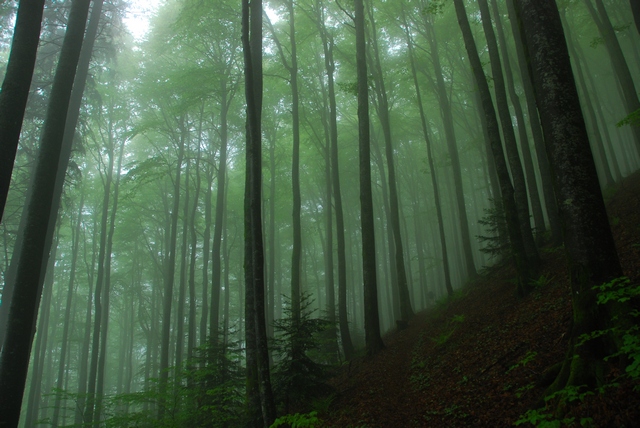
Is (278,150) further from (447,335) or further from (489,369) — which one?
(489,369)

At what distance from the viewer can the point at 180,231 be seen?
33.4m

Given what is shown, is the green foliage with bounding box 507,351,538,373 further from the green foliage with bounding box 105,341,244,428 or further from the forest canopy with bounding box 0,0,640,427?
the green foliage with bounding box 105,341,244,428

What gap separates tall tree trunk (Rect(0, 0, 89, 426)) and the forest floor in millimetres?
5318

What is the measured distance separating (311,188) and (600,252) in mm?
28048

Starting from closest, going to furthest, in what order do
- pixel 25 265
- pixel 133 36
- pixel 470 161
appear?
1. pixel 25 265
2. pixel 133 36
3. pixel 470 161

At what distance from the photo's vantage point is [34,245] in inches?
249

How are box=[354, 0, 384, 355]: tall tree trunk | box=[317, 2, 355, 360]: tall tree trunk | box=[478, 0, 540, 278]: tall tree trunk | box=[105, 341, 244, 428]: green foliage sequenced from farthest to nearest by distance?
box=[317, 2, 355, 360]: tall tree trunk < box=[354, 0, 384, 355]: tall tree trunk < box=[478, 0, 540, 278]: tall tree trunk < box=[105, 341, 244, 428]: green foliage

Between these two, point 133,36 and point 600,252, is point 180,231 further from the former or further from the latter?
point 600,252

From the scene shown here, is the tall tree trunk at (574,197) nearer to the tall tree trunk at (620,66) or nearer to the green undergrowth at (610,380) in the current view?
the green undergrowth at (610,380)

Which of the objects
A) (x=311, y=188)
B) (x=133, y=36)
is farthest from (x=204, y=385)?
(x=311, y=188)

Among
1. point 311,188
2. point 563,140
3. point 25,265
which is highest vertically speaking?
point 311,188

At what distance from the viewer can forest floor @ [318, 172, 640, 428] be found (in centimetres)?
420

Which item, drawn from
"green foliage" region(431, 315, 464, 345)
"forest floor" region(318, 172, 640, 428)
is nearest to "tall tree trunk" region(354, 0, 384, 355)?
"forest floor" region(318, 172, 640, 428)

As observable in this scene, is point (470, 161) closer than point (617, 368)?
No
